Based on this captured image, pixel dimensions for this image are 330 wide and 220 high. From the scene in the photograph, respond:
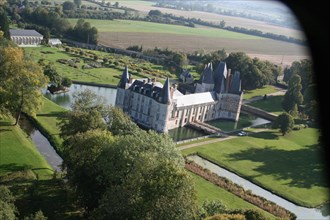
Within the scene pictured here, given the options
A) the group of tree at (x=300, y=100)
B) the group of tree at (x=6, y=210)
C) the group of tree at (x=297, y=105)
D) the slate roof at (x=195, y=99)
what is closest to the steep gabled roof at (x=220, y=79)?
the slate roof at (x=195, y=99)

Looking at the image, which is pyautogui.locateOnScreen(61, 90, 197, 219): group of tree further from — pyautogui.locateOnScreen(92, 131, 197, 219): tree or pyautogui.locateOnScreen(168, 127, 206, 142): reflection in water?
pyautogui.locateOnScreen(168, 127, 206, 142): reflection in water

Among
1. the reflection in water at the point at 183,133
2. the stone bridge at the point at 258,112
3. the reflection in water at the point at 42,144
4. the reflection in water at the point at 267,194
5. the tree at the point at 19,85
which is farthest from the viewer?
the stone bridge at the point at 258,112

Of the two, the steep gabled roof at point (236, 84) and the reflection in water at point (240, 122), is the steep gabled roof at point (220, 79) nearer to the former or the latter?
the steep gabled roof at point (236, 84)

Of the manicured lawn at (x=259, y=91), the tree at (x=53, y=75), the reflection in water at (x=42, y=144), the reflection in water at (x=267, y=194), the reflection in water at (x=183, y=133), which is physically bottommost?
the reflection in water at (x=267, y=194)

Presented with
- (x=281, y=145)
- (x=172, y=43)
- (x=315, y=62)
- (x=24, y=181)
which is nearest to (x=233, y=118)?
(x=281, y=145)

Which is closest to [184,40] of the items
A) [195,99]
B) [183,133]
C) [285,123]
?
[195,99]

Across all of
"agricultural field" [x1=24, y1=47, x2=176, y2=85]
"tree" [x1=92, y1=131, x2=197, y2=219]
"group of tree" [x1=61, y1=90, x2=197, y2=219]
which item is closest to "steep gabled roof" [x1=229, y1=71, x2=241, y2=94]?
"agricultural field" [x1=24, y1=47, x2=176, y2=85]
